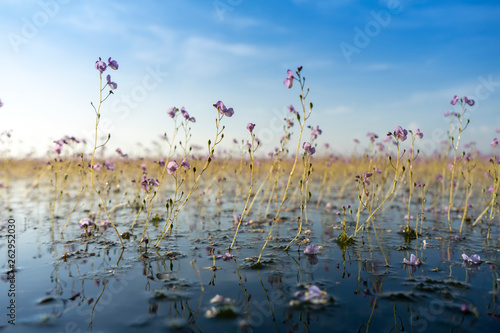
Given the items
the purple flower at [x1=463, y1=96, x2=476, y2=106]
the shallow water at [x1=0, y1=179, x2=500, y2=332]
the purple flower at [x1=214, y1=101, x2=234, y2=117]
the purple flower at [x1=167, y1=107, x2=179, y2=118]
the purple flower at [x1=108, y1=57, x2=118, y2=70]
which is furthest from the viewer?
the purple flower at [x1=463, y1=96, x2=476, y2=106]

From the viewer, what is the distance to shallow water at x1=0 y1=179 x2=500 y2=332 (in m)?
1.95

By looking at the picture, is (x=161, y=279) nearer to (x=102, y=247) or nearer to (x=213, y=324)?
(x=213, y=324)

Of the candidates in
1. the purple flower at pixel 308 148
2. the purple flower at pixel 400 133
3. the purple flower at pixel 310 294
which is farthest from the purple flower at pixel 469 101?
the purple flower at pixel 310 294

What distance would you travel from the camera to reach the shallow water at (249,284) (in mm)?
1945

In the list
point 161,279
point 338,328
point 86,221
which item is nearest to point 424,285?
point 338,328

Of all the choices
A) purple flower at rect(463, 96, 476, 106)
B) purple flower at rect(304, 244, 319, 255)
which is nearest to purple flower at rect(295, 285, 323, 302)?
purple flower at rect(304, 244, 319, 255)

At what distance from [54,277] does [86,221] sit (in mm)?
1103

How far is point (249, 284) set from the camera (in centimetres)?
255

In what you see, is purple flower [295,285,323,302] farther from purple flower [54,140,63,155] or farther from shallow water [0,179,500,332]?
purple flower [54,140,63,155]

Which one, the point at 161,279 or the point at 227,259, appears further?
the point at 227,259

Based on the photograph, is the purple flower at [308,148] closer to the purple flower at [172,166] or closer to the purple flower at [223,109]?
the purple flower at [223,109]

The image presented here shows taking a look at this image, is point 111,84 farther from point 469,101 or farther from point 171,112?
point 469,101

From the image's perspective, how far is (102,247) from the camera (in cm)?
359

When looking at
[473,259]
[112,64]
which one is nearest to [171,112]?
[112,64]
